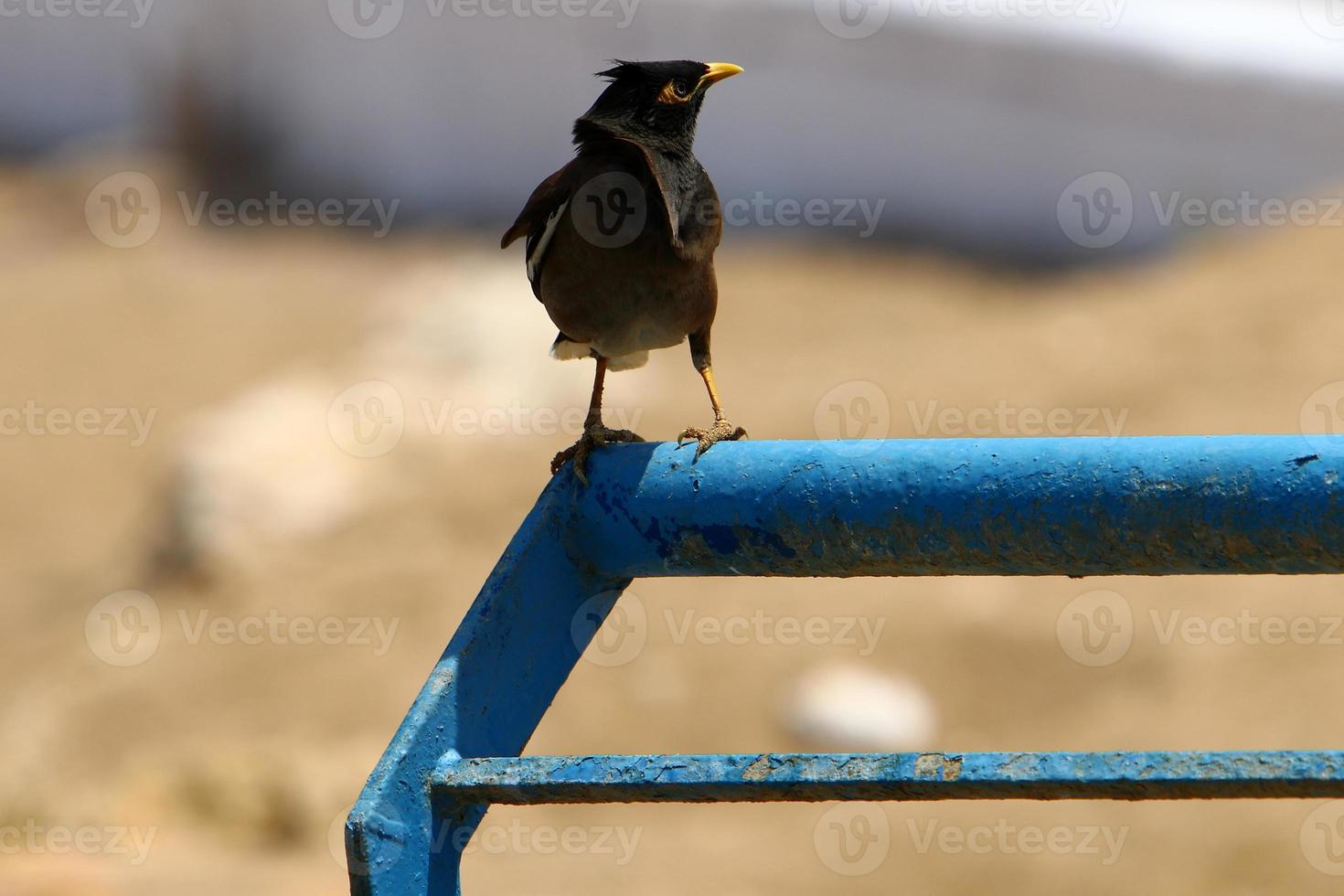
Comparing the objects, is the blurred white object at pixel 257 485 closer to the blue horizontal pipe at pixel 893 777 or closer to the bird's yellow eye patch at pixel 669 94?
the bird's yellow eye patch at pixel 669 94

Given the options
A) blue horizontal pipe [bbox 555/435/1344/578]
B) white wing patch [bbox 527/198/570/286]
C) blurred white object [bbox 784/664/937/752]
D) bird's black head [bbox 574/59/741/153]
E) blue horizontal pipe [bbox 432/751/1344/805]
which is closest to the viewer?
blue horizontal pipe [bbox 432/751/1344/805]

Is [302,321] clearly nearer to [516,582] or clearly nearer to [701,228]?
[701,228]

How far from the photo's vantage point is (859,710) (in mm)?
9172

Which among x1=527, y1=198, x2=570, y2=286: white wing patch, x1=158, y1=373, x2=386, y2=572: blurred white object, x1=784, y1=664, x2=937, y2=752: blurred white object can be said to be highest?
x1=527, y1=198, x2=570, y2=286: white wing patch

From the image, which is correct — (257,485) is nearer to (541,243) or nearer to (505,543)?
(505,543)

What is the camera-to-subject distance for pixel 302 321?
1455 centimetres

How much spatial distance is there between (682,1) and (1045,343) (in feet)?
15.6

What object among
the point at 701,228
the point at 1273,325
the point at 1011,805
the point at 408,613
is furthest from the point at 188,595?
the point at 1273,325

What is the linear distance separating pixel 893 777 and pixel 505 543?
10.1 metres

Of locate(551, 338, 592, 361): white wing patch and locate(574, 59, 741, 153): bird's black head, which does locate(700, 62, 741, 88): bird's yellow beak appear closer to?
locate(574, 59, 741, 153): bird's black head

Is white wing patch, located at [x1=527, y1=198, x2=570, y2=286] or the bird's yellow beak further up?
the bird's yellow beak

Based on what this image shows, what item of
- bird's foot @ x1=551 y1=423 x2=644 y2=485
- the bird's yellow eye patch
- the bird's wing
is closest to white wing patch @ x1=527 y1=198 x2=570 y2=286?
the bird's wing

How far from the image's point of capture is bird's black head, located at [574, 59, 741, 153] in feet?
13.0

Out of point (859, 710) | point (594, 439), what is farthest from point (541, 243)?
point (859, 710)
